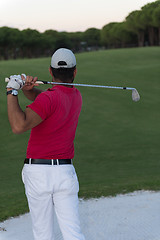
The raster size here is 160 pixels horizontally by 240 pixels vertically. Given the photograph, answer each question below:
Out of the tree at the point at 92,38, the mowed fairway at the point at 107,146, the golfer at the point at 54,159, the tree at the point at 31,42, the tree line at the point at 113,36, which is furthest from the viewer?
the tree at the point at 92,38

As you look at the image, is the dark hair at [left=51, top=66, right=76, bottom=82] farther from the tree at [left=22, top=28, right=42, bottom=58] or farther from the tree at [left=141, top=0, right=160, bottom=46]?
the tree at [left=22, top=28, right=42, bottom=58]

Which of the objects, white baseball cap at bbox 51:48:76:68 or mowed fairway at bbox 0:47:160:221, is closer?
white baseball cap at bbox 51:48:76:68

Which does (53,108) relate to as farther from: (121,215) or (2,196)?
(2,196)

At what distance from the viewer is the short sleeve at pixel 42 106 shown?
349 centimetres

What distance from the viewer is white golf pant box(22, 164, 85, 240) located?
147 inches

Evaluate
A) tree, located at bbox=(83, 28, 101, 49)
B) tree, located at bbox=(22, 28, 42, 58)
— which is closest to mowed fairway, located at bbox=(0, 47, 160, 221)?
tree, located at bbox=(22, 28, 42, 58)

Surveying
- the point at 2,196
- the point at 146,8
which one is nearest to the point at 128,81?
the point at 2,196

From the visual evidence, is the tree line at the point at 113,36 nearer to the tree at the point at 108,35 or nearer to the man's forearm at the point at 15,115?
the tree at the point at 108,35

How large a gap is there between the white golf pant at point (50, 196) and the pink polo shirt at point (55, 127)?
12 centimetres

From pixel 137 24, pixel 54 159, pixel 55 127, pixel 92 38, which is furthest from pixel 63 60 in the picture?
pixel 92 38

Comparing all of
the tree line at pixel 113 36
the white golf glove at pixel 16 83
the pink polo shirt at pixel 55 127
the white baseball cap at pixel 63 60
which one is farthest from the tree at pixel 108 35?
the white golf glove at pixel 16 83

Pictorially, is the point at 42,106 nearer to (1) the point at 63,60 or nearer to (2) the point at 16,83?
(2) the point at 16,83

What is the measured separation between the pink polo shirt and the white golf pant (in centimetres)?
12

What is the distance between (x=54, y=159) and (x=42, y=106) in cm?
53
